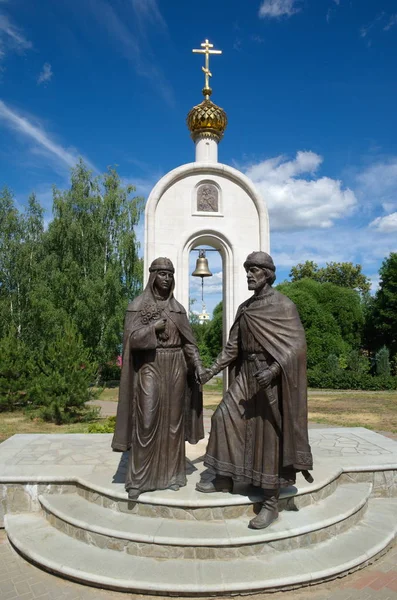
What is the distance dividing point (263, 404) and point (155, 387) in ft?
3.83

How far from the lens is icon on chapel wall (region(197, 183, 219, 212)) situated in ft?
26.0

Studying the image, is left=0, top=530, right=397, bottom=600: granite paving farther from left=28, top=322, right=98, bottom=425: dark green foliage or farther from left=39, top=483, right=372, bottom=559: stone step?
left=28, top=322, right=98, bottom=425: dark green foliage

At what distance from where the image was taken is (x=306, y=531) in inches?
151

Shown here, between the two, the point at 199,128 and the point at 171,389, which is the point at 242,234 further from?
the point at 171,389

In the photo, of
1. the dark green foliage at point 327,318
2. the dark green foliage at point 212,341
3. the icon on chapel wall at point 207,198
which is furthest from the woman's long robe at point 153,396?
the dark green foliage at point 212,341

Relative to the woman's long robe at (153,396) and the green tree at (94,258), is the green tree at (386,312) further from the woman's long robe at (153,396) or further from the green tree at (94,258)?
the woman's long robe at (153,396)

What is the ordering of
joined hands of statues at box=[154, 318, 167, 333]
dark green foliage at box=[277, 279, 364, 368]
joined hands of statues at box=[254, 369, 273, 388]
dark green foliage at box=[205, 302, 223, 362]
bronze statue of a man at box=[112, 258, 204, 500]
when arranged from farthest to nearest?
dark green foliage at box=[205, 302, 223, 362] < dark green foliage at box=[277, 279, 364, 368] < joined hands of statues at box=[154, 318, 167, 333] < bronze statue of a man at box=[112, 258, 204, 500] < joined hands of statues at box=[254, 369, 273, 388]

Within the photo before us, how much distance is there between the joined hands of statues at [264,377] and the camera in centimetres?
380

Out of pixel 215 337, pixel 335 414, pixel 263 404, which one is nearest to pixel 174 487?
pixel 263 404

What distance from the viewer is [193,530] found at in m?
3.81

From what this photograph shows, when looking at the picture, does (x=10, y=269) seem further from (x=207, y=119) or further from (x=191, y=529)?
(x=191, y=529)

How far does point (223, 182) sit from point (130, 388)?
5093 mm

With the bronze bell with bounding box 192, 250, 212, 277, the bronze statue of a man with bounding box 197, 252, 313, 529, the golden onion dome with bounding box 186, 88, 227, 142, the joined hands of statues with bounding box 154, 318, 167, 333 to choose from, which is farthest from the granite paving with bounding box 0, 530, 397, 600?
the golden onion dome with bounding box 186, 88, 227, 142

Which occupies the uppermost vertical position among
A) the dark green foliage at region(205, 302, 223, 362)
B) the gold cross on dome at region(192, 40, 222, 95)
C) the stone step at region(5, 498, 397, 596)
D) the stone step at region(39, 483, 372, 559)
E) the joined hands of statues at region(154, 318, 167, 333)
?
the gold cross on dome at region(192, 40, 222, 95)
